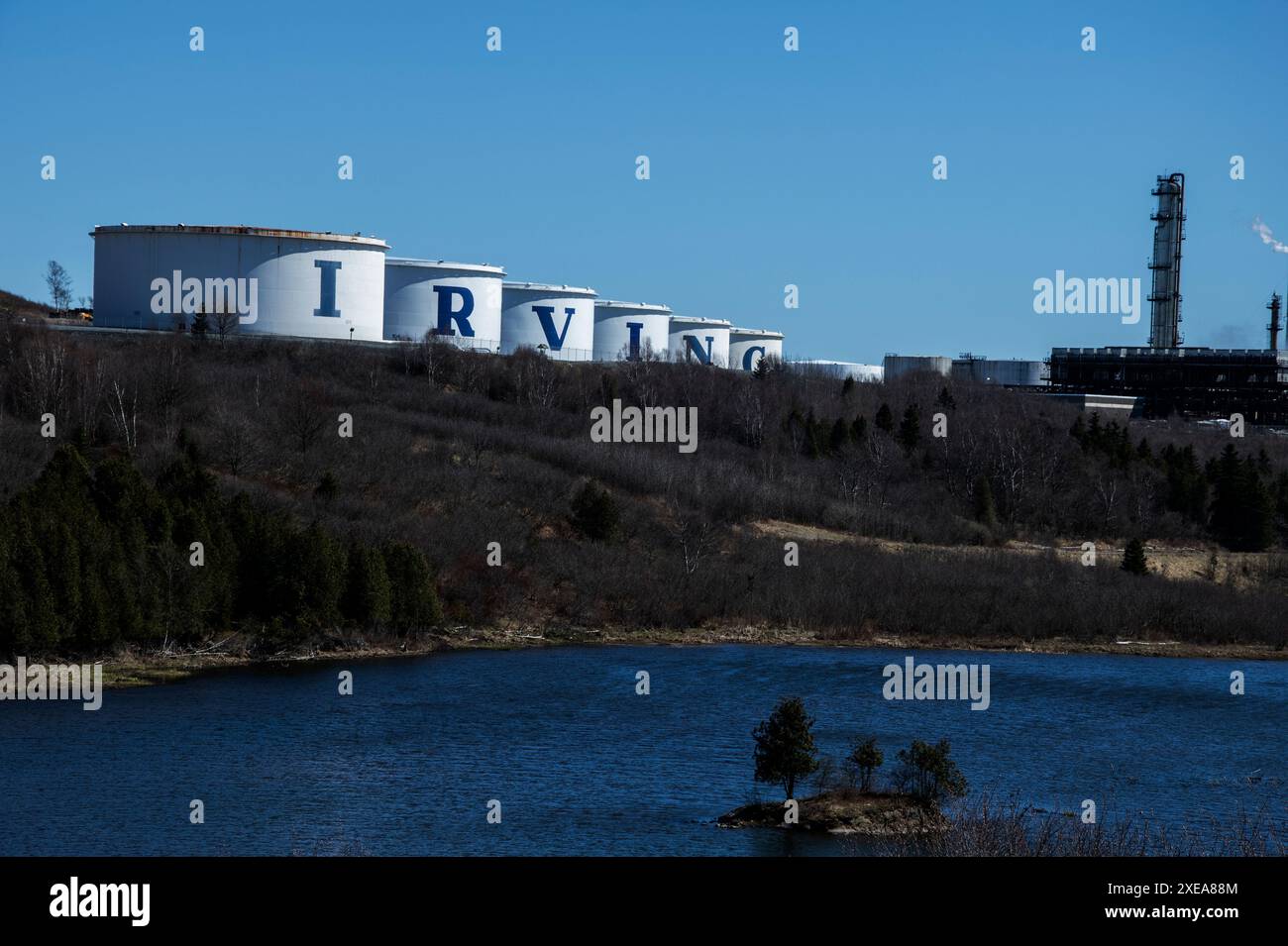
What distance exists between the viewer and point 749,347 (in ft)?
362

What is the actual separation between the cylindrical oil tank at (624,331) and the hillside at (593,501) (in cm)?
926

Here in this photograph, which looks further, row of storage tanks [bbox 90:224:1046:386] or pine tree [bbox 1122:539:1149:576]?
row of storage tanks [bbox 90:224:1046:386]

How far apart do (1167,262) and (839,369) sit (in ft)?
77.0

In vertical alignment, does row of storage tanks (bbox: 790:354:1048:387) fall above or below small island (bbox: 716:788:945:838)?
above

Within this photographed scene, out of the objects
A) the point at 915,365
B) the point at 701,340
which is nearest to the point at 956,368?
the point at 915,365

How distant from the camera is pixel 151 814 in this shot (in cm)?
2527

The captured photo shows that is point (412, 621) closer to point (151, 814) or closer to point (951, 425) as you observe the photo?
point (151, 814)

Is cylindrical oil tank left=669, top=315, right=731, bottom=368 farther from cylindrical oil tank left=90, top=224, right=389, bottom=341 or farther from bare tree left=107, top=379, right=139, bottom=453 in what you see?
bare tree left=107, top=379, right=139, bottom=453

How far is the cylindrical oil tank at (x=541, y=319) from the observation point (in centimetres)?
8688

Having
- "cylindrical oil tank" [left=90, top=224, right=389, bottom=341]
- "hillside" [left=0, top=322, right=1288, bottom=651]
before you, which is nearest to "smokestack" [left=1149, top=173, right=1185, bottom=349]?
"hillside" [left=0, top=322, right=1288, bottom=651]

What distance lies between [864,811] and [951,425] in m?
59.2

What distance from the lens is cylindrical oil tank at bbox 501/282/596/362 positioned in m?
86.9

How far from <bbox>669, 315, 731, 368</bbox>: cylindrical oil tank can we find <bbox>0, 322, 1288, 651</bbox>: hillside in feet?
41.7
